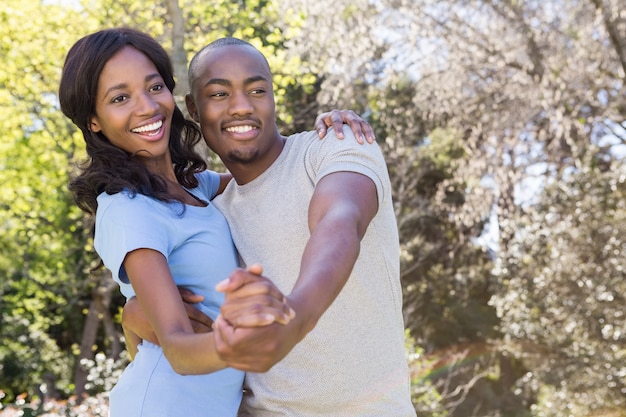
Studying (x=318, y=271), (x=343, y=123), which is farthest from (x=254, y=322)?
(x=343, y=123)

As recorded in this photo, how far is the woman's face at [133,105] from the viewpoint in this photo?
2354 millimetres

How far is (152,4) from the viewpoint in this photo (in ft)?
32.9

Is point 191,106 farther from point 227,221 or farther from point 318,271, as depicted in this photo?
point 318,271

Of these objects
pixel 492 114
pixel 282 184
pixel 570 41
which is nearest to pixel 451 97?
pixel 492 114

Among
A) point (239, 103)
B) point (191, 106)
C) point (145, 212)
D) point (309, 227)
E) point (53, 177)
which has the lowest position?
point (309, 227)

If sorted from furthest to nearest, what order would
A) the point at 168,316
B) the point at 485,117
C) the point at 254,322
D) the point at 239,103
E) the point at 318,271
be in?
the point at 485,117 → the point at 239,103 → the point at 168,316 → the point at 318,271 → the point at 254,322

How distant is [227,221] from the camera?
2.51 meters

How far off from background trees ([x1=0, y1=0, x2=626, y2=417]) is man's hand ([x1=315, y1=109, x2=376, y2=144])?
22.3 ft

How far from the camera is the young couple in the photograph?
2018mm

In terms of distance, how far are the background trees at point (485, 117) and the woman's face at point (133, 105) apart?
6.66 metres

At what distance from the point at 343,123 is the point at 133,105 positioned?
586 mm

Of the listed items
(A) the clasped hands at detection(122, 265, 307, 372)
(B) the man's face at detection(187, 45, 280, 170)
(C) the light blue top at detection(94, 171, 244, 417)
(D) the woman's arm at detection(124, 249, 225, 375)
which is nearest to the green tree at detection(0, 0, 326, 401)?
(B) the man's face at detection(187, 45, 280, 170)

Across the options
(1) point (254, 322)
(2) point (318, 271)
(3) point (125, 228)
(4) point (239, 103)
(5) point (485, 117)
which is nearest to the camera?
(1) point (254, 322)

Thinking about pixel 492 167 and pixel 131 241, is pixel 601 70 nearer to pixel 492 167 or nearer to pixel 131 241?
pixel 492 167
